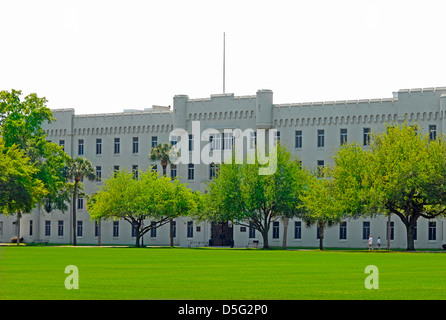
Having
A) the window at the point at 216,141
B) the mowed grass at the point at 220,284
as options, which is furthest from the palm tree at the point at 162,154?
the mowed grass at the point at 220,284

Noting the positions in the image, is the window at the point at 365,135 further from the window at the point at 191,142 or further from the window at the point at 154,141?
the window at the point at 154,141

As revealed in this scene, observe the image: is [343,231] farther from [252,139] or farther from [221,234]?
[221,234]

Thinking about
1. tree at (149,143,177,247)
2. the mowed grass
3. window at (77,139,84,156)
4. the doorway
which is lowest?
the doorway

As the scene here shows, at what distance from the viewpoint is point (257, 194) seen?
8106 centimetres

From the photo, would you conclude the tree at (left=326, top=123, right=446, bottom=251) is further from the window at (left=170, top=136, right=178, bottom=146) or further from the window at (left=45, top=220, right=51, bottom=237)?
the window at (left=45, top=220, right=51, bottom=237)

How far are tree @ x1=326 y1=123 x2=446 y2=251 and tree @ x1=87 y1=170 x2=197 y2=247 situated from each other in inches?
694

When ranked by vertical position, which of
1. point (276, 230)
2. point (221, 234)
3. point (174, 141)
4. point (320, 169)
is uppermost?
point (174, 141)

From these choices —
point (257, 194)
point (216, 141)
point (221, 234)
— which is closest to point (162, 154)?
point (216, 141)

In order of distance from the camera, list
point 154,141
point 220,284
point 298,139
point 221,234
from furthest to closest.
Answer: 1. point 154,141
2. point 221,234
3. point 298,139
4. point 220,284

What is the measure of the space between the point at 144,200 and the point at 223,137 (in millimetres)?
12712

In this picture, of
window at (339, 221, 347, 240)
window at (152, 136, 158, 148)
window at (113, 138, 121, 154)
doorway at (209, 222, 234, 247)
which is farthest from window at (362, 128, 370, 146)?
window at (113, 138, 121, 154)

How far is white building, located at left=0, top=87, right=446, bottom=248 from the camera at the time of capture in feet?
280

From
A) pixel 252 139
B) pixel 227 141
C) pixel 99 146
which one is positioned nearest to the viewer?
pixel 252 139

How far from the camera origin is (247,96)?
94438mm
